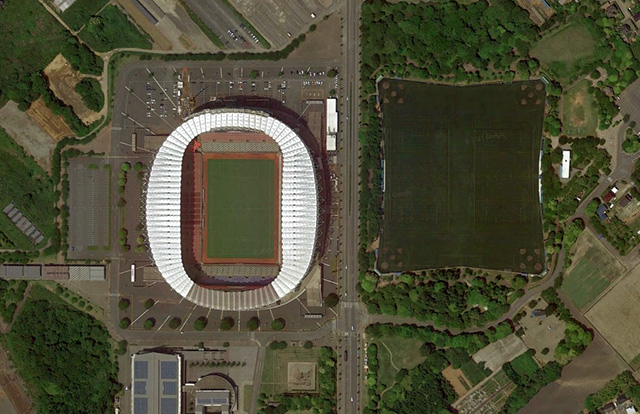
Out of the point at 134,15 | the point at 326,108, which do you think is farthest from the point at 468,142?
the point at 134,15

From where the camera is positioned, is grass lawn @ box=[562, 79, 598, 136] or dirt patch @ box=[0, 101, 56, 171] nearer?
grass lawn @ box=[562, 79, 598, 136]

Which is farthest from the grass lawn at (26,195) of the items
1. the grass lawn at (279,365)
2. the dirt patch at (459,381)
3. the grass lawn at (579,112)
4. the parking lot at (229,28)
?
the grass lawn at (579,112)

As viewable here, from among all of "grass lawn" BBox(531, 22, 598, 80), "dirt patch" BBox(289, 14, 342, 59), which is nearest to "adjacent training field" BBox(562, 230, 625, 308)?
"grass lawn" BBox(531, 22, 598, 80)

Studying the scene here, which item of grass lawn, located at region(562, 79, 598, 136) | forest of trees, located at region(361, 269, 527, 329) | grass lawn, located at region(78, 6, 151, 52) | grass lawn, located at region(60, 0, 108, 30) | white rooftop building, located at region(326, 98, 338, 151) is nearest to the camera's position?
forest of trees, located at region(361, 269, 527, 329)

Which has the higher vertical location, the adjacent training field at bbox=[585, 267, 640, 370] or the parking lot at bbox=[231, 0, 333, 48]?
the parking lot at bbox=[231, 0, 333, 48]

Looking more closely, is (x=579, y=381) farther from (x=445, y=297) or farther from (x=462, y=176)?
(x=462, y=176)

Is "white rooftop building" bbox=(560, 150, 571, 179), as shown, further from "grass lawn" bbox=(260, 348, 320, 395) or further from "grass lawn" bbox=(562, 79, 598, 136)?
"grass lawn" bbox=(260, 348, 320, 395)
